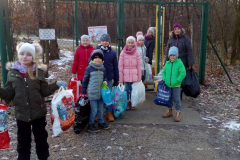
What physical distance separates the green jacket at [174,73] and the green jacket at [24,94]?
2774 mm

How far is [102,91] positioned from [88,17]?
2.70 metres

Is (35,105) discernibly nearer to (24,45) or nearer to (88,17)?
A: (24,45)

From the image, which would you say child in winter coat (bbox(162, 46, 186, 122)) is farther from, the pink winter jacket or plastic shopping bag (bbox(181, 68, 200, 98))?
plastic shopping bag (bbox(181, 68, 200, 98))

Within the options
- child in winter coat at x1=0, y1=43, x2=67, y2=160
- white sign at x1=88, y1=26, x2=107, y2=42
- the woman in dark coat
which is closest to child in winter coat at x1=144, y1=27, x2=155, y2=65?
the woman in dark coat

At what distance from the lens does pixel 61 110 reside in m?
3.56

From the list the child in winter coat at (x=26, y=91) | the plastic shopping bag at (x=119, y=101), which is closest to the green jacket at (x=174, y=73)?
the plastic shopping bag at (x=119, y=101)

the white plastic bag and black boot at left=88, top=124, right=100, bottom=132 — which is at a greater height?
the white plastic bag

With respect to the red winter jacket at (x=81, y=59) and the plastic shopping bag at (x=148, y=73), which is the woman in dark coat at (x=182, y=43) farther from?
the red winter jacket at (x=81, y=59)

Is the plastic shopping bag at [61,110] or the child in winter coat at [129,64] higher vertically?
the child in winter coat at [129,64]

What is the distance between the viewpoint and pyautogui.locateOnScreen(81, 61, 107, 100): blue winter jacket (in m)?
4.36

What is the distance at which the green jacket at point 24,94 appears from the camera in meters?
3.02

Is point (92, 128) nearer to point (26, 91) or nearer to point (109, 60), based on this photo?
point (109, 60)

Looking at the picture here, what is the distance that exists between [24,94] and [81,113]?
1.53 m

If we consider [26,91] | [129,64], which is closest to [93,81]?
[129,64]
